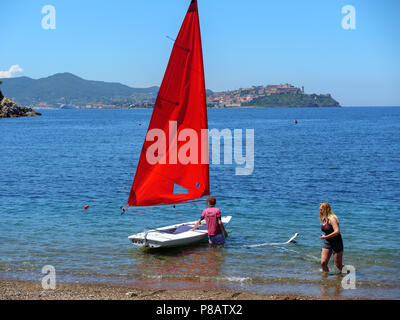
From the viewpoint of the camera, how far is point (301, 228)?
835 inches

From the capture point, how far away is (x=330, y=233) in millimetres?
13484

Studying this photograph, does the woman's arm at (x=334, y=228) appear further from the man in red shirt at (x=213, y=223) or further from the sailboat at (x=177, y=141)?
the sailboat at (x=177, y=141)

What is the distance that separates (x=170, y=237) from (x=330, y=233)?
20.1 ft

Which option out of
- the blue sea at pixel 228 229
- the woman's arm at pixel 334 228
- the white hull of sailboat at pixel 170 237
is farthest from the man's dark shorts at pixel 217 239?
the woman's arm at pixel 334 228

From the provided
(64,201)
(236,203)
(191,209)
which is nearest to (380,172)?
(236,203)

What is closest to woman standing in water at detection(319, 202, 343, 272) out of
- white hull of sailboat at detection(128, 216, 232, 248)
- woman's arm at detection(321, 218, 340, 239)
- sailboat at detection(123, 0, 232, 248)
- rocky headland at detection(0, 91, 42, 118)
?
woman's arm at detection(321, 218, 340, 239)

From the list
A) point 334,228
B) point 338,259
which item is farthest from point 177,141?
point 338,259

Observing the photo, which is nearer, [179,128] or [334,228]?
[334,228]

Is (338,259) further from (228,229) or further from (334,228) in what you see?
(228,229)

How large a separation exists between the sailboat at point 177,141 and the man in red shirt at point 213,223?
27.5 inches

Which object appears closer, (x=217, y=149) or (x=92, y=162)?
(x=92, y=162)

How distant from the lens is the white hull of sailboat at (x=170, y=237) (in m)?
16.8

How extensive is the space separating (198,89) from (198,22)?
2.39 metres

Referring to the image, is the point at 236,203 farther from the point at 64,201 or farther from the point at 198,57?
the point at 198,57
